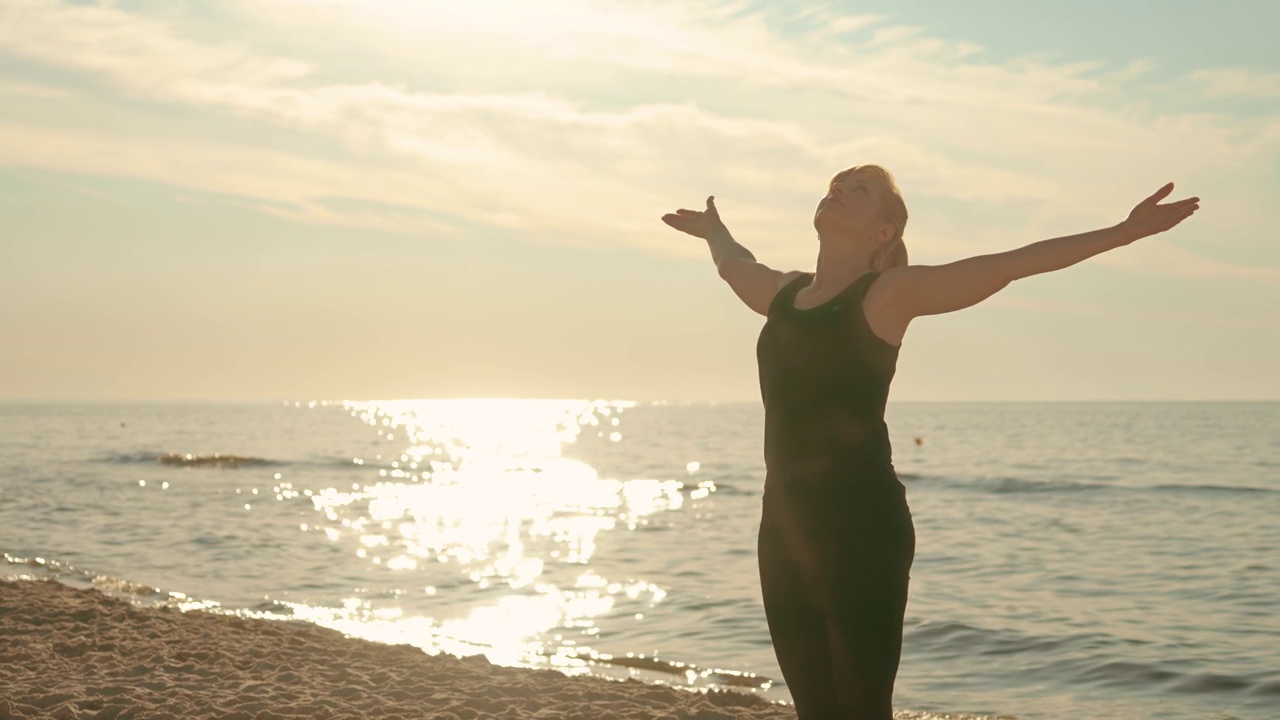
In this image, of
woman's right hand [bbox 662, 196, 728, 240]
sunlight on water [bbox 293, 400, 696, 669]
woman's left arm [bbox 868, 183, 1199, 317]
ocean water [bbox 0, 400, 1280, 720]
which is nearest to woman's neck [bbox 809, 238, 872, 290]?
woman's left arm [bbox 868, 183, 1199, 317]

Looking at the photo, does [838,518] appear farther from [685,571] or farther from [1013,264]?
[685,571]

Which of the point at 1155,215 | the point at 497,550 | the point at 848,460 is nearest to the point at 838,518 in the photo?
the point at 848,460

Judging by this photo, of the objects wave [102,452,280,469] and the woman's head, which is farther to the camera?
wave [102,452,280,469]

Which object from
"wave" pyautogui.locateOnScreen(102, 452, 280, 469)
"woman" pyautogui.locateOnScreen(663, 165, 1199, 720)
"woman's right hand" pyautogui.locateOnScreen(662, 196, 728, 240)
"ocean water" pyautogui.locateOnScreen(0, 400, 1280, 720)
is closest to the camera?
"woman" pyautogui.locateOnScreen(663, 165, 1199, 720)

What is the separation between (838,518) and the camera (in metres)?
3.56

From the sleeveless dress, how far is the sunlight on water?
8.41 meters

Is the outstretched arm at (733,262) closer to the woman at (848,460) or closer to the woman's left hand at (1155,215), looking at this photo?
the woman at (848,460)

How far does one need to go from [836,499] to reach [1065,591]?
47.0 feet

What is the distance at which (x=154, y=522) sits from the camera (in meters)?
24.8

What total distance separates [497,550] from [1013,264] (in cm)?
1897

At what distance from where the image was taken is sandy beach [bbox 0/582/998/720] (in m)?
8.18

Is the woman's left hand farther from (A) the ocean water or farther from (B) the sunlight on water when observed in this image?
(B) the sunlight on water

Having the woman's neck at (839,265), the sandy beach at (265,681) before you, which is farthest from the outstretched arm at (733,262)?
the sandy beach at (265,681)

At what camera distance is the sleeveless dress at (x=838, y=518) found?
3.54 meters
